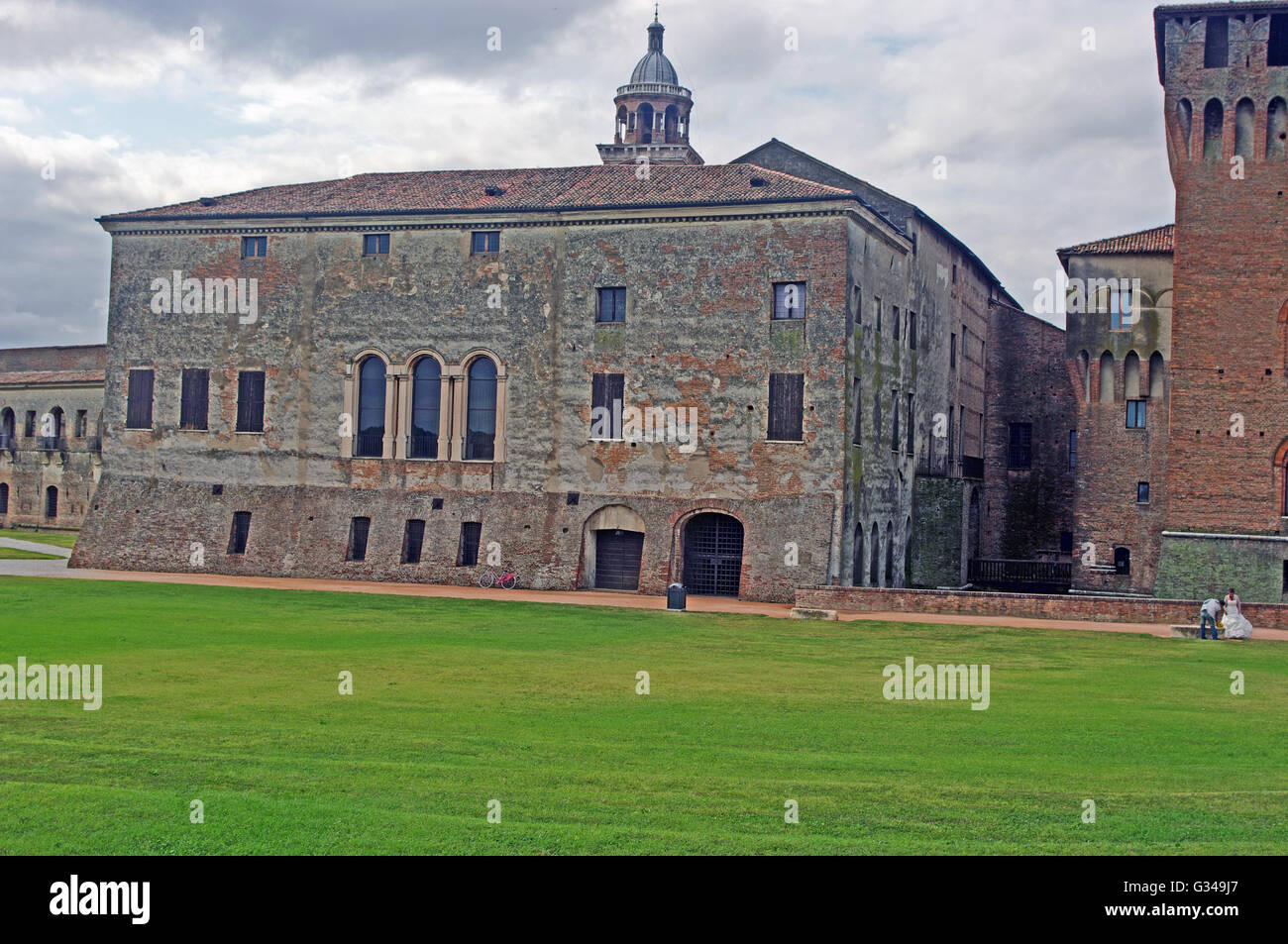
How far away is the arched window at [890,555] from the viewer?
133ft

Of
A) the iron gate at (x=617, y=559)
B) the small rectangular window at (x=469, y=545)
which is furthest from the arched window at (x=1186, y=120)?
the small rectangular window at (x=469, y=545)

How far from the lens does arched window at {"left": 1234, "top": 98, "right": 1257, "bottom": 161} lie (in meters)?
36.5

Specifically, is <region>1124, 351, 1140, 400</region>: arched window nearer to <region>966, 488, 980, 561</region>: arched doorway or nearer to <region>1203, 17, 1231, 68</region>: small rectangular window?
<region>966, 488, 980, 561</region>: arched doorway

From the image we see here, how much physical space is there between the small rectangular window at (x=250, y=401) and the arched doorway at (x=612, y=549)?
37.5ft

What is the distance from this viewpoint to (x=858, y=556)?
3741 cm

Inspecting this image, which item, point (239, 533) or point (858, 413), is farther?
point (239, 533)

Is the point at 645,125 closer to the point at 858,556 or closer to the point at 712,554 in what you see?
the point at 712,554

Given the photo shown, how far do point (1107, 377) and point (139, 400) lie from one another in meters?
33.2

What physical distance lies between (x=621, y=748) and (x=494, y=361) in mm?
26672

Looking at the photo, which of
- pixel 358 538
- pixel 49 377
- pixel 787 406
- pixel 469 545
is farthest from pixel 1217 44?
pixel 49 377

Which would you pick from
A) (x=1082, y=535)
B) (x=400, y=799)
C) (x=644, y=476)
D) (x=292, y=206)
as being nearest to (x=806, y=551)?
(x=644, y=476)

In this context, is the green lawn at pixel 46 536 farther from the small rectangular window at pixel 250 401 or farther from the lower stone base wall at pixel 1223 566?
the lower stone base wall at pixel 1223 566

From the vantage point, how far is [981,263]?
2106 inches

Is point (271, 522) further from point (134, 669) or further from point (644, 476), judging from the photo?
point (134, 669)
